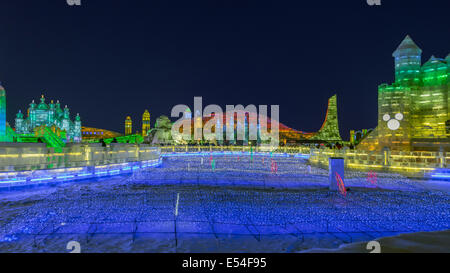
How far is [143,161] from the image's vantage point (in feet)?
72.6

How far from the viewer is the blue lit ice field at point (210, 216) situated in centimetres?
555

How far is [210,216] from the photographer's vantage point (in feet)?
24.8

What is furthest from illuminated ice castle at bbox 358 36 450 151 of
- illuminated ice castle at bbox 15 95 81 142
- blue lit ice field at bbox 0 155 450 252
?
illuminated ice castle at bbox 15 95 81 142

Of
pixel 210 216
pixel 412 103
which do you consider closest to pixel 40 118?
pixel 412 103

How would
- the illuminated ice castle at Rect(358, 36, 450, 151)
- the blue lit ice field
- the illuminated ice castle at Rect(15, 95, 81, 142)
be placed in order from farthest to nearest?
the illuminated ice castle at Rect(15, 95, 81, 142) < the illuminated ice castle at Rect(358, 36, 450, 151) < the blue lit ice field

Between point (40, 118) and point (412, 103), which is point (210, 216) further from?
point (40, 118)

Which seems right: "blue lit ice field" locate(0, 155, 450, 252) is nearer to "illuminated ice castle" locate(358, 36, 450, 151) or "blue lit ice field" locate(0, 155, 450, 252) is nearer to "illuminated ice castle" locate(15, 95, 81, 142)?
"illuminated ice castle" locate(358, 36, 450, 151)

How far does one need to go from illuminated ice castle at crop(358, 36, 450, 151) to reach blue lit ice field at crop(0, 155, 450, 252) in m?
34.6

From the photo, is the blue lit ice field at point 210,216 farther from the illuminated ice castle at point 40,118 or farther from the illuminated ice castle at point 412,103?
the illuminated ice castle at point 40,118

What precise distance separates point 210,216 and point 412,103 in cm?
4721

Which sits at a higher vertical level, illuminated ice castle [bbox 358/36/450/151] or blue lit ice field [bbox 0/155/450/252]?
illuminated ice castle [bbox 358/36/450/151]

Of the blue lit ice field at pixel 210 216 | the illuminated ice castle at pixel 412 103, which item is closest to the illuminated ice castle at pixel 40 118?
the illuminated ice castle at pixel 412 103

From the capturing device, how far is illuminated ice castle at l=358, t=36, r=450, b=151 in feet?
143

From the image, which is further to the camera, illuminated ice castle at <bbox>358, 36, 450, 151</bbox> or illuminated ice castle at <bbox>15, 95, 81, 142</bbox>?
illuminated ice castle at <bbox>15, 95, 81, 142</bbox>
